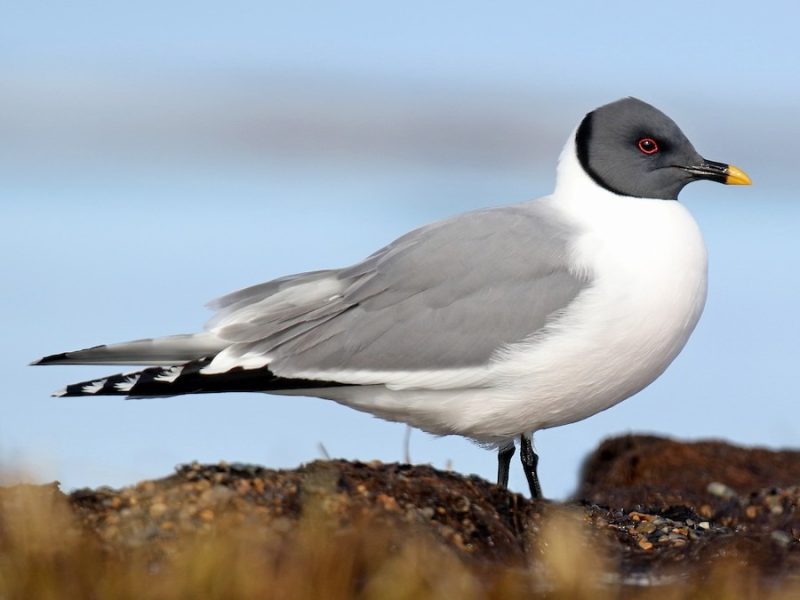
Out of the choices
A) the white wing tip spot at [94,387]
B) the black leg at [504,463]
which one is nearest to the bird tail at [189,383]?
the white wing tip spot at [94,387]

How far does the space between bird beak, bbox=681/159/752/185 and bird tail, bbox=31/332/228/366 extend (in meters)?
2.82

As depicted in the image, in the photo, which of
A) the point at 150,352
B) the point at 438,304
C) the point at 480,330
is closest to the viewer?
the point at 480,330

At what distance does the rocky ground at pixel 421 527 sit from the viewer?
4.81 m

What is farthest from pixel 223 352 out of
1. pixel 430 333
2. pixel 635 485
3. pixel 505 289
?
pixel 635 485

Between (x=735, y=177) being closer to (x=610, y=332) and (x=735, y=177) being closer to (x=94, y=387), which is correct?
(x=610, y=332)

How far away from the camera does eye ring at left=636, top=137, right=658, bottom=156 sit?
7336 millimetres

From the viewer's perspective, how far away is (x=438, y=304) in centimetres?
671

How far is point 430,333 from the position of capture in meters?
6.69

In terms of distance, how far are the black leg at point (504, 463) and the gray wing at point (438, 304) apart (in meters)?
0.92

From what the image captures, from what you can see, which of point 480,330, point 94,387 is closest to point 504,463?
point 480,330

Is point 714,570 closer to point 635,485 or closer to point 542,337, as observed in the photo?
point 542,337

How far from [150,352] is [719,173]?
3331mm

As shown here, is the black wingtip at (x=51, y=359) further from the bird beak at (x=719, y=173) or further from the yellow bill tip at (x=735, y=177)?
the yellow bill tip at (x=735, y=177)

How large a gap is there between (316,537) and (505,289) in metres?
2.26
